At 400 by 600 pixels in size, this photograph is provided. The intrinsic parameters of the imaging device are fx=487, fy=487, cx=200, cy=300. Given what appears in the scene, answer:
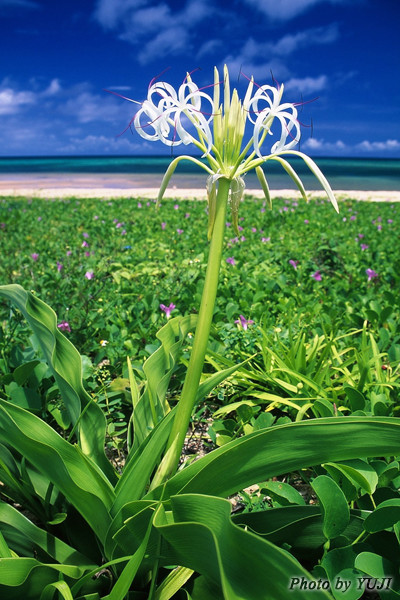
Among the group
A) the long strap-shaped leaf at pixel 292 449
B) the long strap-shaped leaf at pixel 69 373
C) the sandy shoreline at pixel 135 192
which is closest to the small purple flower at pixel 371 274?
the long strap-shaped leaf at pixel 69 373

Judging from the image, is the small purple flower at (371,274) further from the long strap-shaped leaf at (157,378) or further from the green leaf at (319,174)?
the green leaf at (319,174)

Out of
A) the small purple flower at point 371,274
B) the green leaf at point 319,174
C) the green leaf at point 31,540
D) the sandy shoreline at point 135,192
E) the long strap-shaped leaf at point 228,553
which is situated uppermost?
the sandy shoreline at point 135,192

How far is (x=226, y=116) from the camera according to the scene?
3.45 feet

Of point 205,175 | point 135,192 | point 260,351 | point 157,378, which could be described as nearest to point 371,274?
point 260,351

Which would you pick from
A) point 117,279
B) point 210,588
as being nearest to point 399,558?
point 210,588

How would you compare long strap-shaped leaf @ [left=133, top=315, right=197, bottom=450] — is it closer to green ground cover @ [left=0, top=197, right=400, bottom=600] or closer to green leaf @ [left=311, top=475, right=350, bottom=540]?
green ground cover @ [left=0, top=197, right=400, bottom=600]

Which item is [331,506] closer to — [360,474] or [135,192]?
[360,474]

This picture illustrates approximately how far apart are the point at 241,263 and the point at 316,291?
0.91 metres

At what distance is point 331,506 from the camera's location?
1052 mm

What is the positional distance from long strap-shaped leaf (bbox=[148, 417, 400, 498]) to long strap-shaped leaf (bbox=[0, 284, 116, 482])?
0.41m

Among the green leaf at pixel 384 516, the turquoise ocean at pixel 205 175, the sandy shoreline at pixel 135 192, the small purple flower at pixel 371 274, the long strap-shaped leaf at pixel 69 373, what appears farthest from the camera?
the turquoise ocean at pixel 205 175

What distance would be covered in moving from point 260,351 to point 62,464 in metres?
1.47

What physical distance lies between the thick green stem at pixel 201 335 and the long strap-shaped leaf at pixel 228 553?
25 centimetres

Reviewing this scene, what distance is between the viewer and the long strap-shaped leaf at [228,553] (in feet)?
2.39
